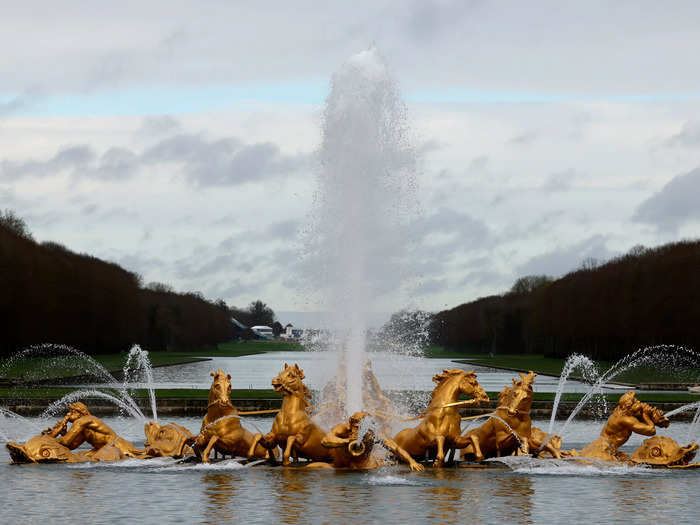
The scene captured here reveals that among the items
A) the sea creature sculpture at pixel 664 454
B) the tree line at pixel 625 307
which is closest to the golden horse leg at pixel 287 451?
the sea creature sculpture at pixel 664 454

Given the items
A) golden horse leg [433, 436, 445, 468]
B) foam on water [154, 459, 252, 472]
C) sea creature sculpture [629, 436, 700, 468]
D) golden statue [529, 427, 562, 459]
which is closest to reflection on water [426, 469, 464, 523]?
golden horse leg [433, 436, 445, 468]

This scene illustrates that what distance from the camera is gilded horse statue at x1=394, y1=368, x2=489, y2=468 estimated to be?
16531 mm

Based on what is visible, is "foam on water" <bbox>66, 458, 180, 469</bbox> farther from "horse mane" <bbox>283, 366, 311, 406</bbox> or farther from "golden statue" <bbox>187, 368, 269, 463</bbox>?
"horse mane" <bbox>283, 366, 311, 406</bbox>

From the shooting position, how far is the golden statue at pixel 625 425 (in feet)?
56.3

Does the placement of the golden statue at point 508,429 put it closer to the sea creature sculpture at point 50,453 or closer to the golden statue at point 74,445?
the golden statue at point 74,445

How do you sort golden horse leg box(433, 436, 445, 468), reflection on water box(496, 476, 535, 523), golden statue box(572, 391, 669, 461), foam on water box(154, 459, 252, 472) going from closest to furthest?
reflection on water box(496, 476, 535, 523), golden horse leg box(433, 436, 445, 468), foam on water box(154, 459, 252, 472), golden statue box(572, 391, 669, 461)

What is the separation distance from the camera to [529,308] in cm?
12025

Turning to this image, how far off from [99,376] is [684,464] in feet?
120

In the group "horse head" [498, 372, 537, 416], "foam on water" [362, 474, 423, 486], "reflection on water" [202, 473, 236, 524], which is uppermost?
"horse head" [498, 372, 537, 416]

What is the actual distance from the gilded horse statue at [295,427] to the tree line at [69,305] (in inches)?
1926

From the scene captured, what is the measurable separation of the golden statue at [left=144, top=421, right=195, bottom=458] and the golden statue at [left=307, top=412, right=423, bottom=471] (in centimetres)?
220

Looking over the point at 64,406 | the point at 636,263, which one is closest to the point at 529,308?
the point at 636,263

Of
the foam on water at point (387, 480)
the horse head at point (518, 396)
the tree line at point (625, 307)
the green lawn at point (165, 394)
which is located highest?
the tree line at point (625, 307)

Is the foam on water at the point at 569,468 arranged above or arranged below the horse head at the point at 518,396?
below
